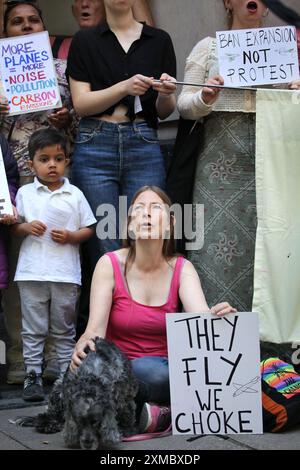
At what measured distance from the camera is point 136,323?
13.7 ft

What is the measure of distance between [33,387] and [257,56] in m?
2.01

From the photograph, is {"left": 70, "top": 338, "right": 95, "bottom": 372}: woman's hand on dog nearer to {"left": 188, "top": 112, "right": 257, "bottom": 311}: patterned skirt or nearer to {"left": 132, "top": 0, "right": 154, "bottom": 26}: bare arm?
{"left": 188, "top": 112, "right": 257, "bottom": 311}: patterned skirt

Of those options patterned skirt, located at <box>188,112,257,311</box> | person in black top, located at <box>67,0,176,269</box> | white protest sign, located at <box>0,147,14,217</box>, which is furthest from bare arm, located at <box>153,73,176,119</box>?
white protest sign, located at <box>0,147,14,217</box>

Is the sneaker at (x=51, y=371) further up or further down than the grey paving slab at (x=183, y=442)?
further up

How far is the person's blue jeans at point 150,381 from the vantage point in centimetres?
407

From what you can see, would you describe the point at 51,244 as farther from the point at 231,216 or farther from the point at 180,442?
the point at 180,442

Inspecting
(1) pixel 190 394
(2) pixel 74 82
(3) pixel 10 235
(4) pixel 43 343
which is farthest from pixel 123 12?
(1) pixel 190 394

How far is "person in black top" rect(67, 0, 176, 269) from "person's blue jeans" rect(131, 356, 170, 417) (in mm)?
931

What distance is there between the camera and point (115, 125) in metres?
4.88

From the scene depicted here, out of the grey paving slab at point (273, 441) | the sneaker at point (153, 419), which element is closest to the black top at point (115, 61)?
the sneaker at point (153, 419)

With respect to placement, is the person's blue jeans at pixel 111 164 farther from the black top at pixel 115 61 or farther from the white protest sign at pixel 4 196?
the white protest sign at pixel 4 196

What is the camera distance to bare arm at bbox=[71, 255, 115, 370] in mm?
4094

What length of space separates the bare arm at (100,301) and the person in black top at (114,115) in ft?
2.13
